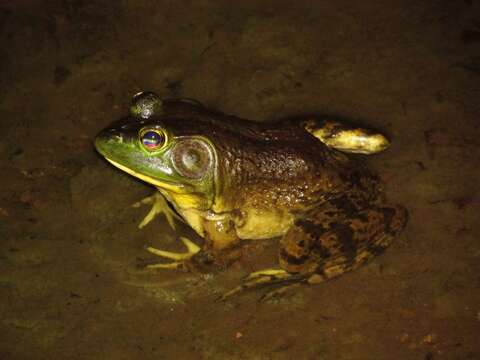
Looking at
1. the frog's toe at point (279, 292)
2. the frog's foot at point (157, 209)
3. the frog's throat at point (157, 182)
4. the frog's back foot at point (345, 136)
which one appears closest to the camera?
the frog's throat at point (157, 182)

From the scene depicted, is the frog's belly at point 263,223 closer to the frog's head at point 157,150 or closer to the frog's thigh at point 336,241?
the frog's thigh at point 336,241

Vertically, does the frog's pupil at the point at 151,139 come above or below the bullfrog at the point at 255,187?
above

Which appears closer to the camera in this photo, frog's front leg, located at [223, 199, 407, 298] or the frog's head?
the frog's head

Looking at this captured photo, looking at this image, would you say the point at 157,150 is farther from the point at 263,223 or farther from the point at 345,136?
the point at 345,136

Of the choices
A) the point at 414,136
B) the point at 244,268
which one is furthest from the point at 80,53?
the point at 414,136

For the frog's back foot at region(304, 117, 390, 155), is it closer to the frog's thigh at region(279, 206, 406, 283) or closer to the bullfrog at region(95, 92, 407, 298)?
the bullfrog at region(95, 92, 407, 298)

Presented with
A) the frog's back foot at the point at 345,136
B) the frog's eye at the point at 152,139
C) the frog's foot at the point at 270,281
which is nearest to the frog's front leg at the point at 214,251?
the frog's foot at the point at 270,281

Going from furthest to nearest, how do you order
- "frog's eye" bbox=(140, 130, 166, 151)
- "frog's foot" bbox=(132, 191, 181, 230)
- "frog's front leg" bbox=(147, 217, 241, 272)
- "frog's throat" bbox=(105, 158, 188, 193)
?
"frog's foot" bbox=(132, 191, 181, 230) → "frog's front leg" bbox=(147, 217, 241, 272) → "frog's throat" bbox=(105, 158, 188, 193) → "frog's eye" bbox=(140, 130, 166, 151)

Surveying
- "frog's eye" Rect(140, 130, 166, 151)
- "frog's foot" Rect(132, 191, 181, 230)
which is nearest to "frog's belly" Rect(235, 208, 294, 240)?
"frog's foot" Rect(132, 191, 181, 230)

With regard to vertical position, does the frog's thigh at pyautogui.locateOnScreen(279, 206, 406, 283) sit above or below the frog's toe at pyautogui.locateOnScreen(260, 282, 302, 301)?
above
